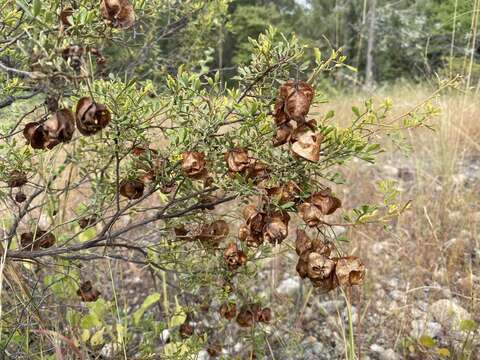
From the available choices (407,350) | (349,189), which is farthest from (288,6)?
(407,350)

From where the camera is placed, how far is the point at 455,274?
7.80ft

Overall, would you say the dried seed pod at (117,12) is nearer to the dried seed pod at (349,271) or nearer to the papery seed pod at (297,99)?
the papery seed pod at (297,99)

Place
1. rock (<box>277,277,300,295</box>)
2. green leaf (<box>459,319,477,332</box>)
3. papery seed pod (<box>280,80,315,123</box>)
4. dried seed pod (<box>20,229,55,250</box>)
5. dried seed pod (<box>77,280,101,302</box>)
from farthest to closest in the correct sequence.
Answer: rock (<box>277,277,300,295</box>), green leaf (<box>459,319,477,332</box>), dried seed pod (<box>77,280,101,302</box>), dried seed pod (<box>20,229,55,250</box>), papery seed pod (<box>280,80,315,123</box>)

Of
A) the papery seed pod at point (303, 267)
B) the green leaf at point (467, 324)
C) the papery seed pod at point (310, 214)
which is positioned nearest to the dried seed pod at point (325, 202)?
the papery seed pod at point (310, 214)

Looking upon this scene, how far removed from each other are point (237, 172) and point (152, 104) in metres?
0.28

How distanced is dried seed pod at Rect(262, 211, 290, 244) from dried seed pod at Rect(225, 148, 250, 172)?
12 cm

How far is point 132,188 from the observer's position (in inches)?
44.6

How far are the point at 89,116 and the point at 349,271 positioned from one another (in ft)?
1.79

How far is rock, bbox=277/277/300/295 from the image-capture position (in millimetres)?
2405

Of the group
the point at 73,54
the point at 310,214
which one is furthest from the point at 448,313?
the point at 73,54

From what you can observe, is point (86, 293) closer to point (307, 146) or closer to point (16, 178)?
point (16, 178)

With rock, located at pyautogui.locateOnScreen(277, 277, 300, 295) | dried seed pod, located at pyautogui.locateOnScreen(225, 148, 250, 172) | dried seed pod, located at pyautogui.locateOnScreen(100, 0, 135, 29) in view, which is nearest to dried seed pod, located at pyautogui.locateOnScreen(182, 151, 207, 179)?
dried seed pod, located at pyautogui.locateOnScreen(225, 148, 250, 172)

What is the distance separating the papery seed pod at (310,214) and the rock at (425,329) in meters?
1.35

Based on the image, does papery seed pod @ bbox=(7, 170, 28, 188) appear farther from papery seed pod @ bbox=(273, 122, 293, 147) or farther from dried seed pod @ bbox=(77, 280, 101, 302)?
papery seed pod @ bbox=(273, 122, 293, 147)
